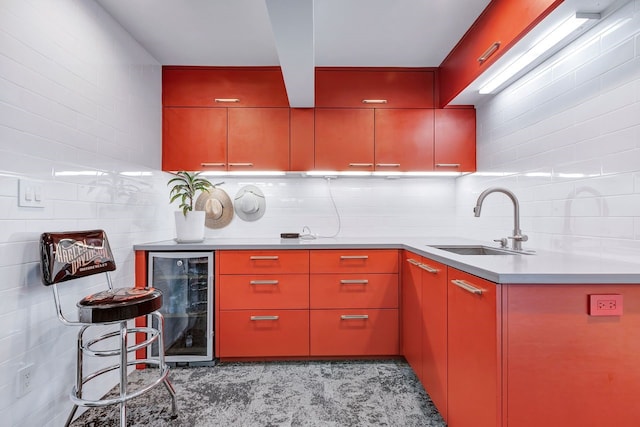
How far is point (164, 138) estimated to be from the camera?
8.95 feet

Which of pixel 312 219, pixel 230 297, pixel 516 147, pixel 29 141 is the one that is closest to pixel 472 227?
pixel 516 147

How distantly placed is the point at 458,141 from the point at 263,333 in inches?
90.3

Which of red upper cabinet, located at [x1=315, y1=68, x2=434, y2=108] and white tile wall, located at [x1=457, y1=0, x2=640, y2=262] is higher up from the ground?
red upper cabinet, located at [x1=315, y1=68, x2=434, y2=108]

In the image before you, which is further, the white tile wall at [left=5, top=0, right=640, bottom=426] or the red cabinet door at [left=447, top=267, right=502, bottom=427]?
the white tile wall at [left=5, top=0, right=640, bottom=426]

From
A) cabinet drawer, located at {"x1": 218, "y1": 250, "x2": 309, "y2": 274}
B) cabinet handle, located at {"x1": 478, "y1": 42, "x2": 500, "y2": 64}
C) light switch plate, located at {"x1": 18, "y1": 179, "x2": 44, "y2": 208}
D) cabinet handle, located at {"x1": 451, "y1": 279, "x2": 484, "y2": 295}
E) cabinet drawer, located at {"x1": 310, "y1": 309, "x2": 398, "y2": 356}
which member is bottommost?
cabinet drawer, located at {"x1": 310, "y1": 309, "x2": 398, "y2": 356}

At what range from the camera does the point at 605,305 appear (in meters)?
1.10

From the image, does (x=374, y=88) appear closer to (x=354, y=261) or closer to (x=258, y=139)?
(x=258, y=139)

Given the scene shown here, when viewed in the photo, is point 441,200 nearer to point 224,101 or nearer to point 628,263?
point 628,263

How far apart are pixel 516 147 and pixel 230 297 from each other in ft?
7.64

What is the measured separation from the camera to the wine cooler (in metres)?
2.36

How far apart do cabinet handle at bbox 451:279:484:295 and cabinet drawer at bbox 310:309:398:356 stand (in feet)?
3.48

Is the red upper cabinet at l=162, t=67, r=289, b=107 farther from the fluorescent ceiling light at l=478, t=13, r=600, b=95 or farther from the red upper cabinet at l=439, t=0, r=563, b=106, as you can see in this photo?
the fluorescent ceiling light at l=478, t=13, r=600, b=95

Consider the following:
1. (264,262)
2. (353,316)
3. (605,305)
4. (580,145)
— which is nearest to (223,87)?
(264,262)

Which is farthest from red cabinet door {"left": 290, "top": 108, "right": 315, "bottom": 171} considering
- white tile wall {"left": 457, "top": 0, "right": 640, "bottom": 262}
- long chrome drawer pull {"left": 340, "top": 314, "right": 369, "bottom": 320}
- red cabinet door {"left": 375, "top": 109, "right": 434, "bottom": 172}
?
white tile wall {"left": 457, "top": 0, "right": 640, "bottom": 262}
